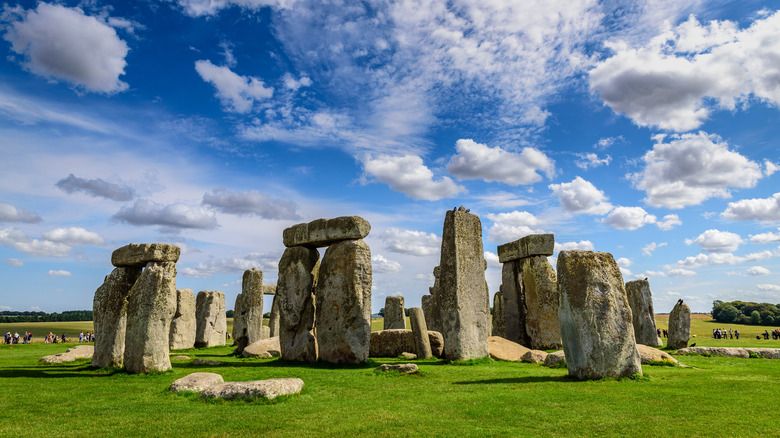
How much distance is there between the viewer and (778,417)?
21.6ft

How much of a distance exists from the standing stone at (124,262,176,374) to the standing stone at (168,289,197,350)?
43.1ft

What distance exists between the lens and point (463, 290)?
47.9 ft

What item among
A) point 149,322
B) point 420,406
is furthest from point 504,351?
point 149,322

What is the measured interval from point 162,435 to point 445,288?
9.88 m

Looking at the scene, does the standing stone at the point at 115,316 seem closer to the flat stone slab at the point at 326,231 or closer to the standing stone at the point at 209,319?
the flat stone slab at the point at 326,231

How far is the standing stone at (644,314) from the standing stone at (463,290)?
12.1 m

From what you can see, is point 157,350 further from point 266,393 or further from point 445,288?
point 445,288

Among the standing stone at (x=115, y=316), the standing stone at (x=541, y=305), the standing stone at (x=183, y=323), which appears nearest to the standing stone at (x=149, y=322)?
the standing stone at (x=115, y=316)

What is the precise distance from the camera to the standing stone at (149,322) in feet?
38.2

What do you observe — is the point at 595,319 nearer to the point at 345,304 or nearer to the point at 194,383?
the point at 345,304

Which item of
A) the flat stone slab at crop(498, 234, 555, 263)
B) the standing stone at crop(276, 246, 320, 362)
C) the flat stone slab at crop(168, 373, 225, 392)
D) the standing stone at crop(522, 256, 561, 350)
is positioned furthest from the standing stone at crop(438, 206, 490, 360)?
the flat stone slab at crop(168, 373, 225, 392)

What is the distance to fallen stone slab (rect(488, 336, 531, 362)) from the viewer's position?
15.3 meters

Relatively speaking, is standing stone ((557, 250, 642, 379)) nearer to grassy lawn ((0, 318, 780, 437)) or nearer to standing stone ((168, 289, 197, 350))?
grassy lawn ((0, 318, 780, 437))

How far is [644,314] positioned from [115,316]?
2261cm
